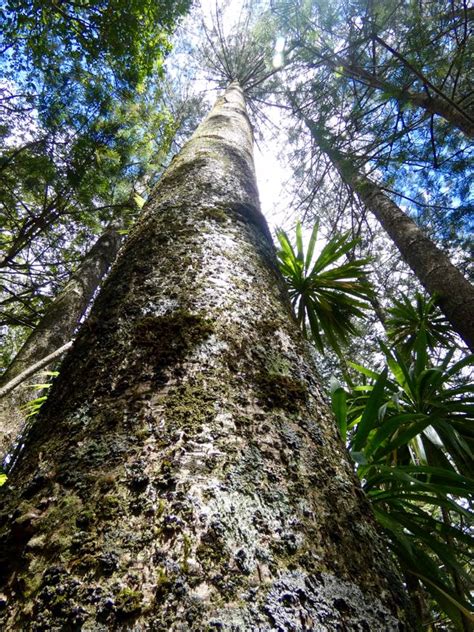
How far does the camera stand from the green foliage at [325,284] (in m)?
3.76

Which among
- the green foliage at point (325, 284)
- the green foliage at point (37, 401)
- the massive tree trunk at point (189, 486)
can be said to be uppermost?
the green foliage at point (325, 284)

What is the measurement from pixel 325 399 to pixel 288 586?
18.6 inches

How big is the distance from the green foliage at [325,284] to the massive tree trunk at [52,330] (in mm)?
3060

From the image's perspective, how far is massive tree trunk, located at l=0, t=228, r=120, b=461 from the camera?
4055 mm

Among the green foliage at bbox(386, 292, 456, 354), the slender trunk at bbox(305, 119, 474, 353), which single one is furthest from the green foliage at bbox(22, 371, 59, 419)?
the green foliage at bbox(386, 292, 456, 354)

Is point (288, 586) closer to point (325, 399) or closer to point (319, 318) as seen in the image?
point (325, 399)

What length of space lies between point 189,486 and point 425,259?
4.55 m

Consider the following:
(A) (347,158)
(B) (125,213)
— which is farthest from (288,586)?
(B) (125,213)

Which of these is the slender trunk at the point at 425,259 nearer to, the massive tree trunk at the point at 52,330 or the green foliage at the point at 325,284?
the green foliage at the point at 325,284

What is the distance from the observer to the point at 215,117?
→ 2.89 meters

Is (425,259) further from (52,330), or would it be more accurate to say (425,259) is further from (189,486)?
(52,330)

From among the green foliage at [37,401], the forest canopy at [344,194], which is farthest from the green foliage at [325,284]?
the green foliage at [37,401]

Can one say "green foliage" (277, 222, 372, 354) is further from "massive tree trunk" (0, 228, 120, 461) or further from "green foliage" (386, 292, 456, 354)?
"massive tree trunk" (0, 228, 120, 461)

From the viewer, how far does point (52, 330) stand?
16.0 ft
